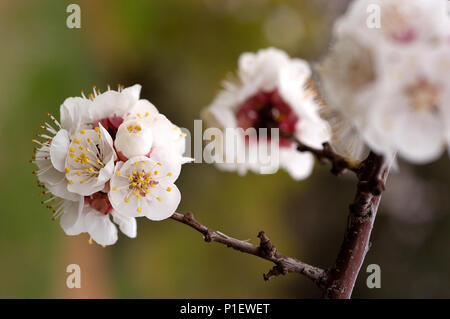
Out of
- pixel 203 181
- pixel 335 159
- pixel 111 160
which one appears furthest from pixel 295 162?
pixel 203 181

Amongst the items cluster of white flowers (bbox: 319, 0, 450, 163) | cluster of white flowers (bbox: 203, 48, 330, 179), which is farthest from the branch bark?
cluster of white flowers (bbox: 203, 48, 330, 179)

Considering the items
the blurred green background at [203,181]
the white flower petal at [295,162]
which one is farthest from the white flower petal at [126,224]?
the blurred green background at [203,181]

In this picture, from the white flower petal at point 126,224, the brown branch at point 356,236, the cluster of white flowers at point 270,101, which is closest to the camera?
the brown branch at point 356,236

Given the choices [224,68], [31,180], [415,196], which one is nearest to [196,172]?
[224,68]

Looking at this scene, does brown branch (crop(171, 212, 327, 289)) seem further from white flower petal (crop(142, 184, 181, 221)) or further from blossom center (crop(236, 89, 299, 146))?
blossom center (crop(236, 89, 299, 146))

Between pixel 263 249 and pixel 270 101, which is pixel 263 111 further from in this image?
pixel 263 249

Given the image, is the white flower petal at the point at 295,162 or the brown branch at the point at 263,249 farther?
the white flower petal at the point at 295,162

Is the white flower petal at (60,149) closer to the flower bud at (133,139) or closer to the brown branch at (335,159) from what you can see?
the flower bud at (133,139)
